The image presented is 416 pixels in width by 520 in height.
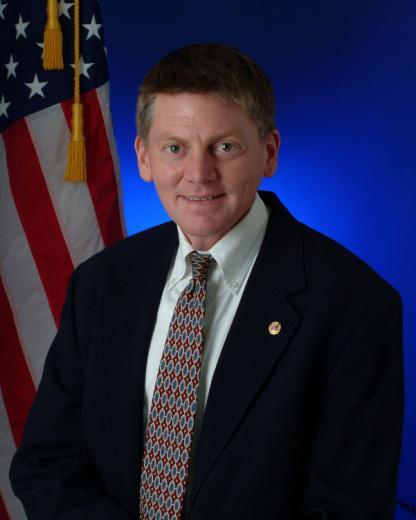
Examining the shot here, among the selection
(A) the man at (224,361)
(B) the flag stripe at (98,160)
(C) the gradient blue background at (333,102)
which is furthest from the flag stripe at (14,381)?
(C) the gradient blue background at (333,102)

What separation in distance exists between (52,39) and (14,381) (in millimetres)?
1198

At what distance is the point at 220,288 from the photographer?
5.53 ft

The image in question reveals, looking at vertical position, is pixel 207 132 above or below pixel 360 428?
above

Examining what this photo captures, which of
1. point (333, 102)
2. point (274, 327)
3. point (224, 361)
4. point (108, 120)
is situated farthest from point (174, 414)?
point (333, 102)

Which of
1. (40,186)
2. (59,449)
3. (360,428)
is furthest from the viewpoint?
(40,186)

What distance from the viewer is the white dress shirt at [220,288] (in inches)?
64.4

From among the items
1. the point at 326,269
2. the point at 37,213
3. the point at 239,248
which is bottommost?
the point at 326,269

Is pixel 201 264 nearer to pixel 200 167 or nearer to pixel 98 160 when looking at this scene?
pixel 200 167

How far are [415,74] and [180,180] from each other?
5.35ft

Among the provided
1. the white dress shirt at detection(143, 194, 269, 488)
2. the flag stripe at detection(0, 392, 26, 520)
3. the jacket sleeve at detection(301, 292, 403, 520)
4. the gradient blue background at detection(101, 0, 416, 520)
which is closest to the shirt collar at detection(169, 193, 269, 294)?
the white dress shirt at detection(143, 194, 269, 488)

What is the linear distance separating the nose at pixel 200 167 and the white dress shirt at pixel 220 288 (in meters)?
0.17

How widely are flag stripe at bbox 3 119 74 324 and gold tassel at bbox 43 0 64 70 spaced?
0.24 metres

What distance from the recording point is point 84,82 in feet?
8.32

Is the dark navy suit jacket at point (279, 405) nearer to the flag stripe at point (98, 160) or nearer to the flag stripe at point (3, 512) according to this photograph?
the flag stripe at point (98, 160)
